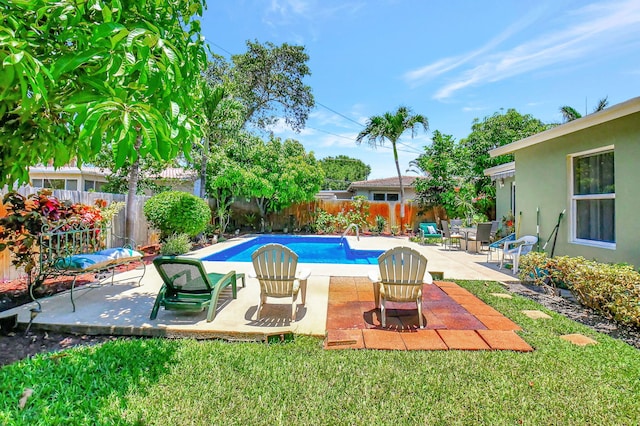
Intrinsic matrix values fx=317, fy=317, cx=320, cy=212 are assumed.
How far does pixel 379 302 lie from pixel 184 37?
4.42 m

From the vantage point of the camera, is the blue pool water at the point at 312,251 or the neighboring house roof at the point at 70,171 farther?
the neighboring house roof at the point at 70,171

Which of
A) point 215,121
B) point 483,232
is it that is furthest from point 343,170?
point 483,232

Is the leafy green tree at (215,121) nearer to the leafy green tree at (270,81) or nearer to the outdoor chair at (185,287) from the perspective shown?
the leafy green tree at (270,81)

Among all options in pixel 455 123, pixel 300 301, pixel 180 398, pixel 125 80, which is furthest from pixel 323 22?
pixel 180 398

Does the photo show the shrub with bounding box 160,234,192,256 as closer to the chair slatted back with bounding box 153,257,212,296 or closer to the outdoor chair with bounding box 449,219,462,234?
the chair slatted back with bounding box 153,257,212,296

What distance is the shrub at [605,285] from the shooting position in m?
4.49

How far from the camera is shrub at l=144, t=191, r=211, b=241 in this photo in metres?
11.0

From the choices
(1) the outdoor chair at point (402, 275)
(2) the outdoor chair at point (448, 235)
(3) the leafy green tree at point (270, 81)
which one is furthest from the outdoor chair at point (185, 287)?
(3) the leafy green tree at point (270, 81)

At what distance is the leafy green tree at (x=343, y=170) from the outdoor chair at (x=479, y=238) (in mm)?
44415

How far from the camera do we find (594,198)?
6.70 meters

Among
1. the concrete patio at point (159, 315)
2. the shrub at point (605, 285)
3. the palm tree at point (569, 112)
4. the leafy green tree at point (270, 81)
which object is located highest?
the leafy green tree at point (270, 81)

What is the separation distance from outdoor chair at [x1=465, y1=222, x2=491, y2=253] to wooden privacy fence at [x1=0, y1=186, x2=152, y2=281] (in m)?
12.6

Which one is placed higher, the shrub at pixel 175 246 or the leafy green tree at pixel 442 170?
the leafy green tree at pixel 442 170

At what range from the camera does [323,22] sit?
15.6 meters
